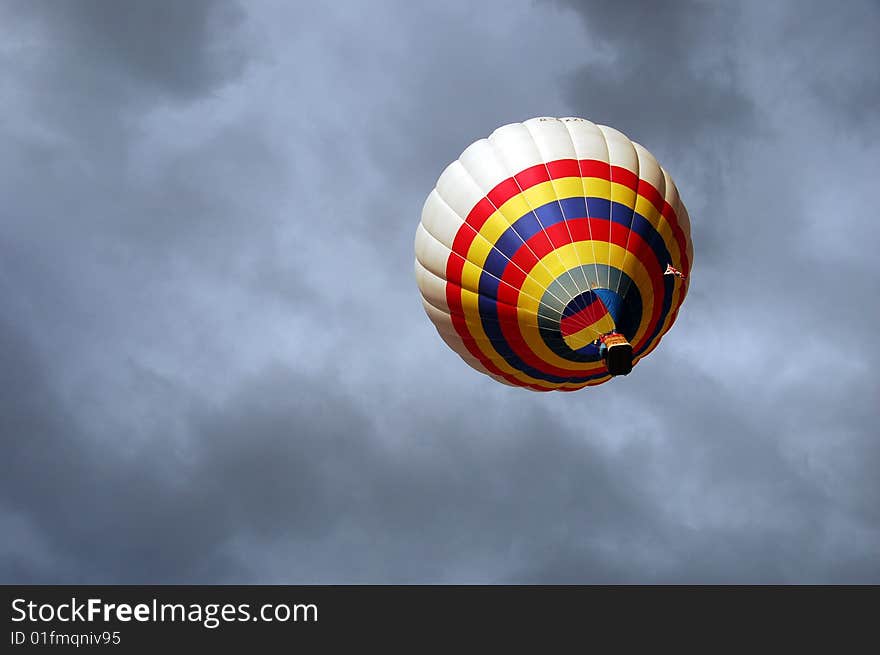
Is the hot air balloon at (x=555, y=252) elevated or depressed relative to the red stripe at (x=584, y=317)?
elevated

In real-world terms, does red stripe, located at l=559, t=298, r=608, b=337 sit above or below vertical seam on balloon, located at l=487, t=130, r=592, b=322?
below

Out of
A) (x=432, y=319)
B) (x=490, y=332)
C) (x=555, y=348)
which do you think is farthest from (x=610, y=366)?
(x=432, y=319)

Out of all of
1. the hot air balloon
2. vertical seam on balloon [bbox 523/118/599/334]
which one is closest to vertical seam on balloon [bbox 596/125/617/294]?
the hot air balloon

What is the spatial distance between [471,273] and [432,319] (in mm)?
3773

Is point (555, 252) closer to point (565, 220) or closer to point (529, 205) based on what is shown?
point (565, 220)

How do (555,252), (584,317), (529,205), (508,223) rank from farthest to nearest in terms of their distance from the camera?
(508,223), (529,205), (555,252), (584,317)

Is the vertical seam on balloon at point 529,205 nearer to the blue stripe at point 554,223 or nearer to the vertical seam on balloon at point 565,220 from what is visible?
the blue stripe at point 554,223

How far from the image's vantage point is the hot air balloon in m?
41.0

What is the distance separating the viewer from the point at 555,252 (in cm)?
4119

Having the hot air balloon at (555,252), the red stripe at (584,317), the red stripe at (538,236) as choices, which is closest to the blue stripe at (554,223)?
the hot air balloon at (555,252)

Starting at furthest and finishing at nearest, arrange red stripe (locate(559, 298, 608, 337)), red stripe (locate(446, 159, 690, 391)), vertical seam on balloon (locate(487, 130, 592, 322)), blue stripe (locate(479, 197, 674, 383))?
blue stripe (locate(479, 197, 674, 383))
red stripe (locate(446, 159, 690, 391))
vertical seam on balloon (locate(487, 130, 592, 322))
red stripe (locate(559, 298, 608, 337))

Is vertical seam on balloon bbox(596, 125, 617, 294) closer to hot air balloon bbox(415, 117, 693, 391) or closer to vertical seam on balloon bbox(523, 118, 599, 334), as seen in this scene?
hot air balloon bbox(415, 117, 693, 391)

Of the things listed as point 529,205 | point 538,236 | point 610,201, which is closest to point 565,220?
point 538,236

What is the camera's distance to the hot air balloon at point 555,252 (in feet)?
134
